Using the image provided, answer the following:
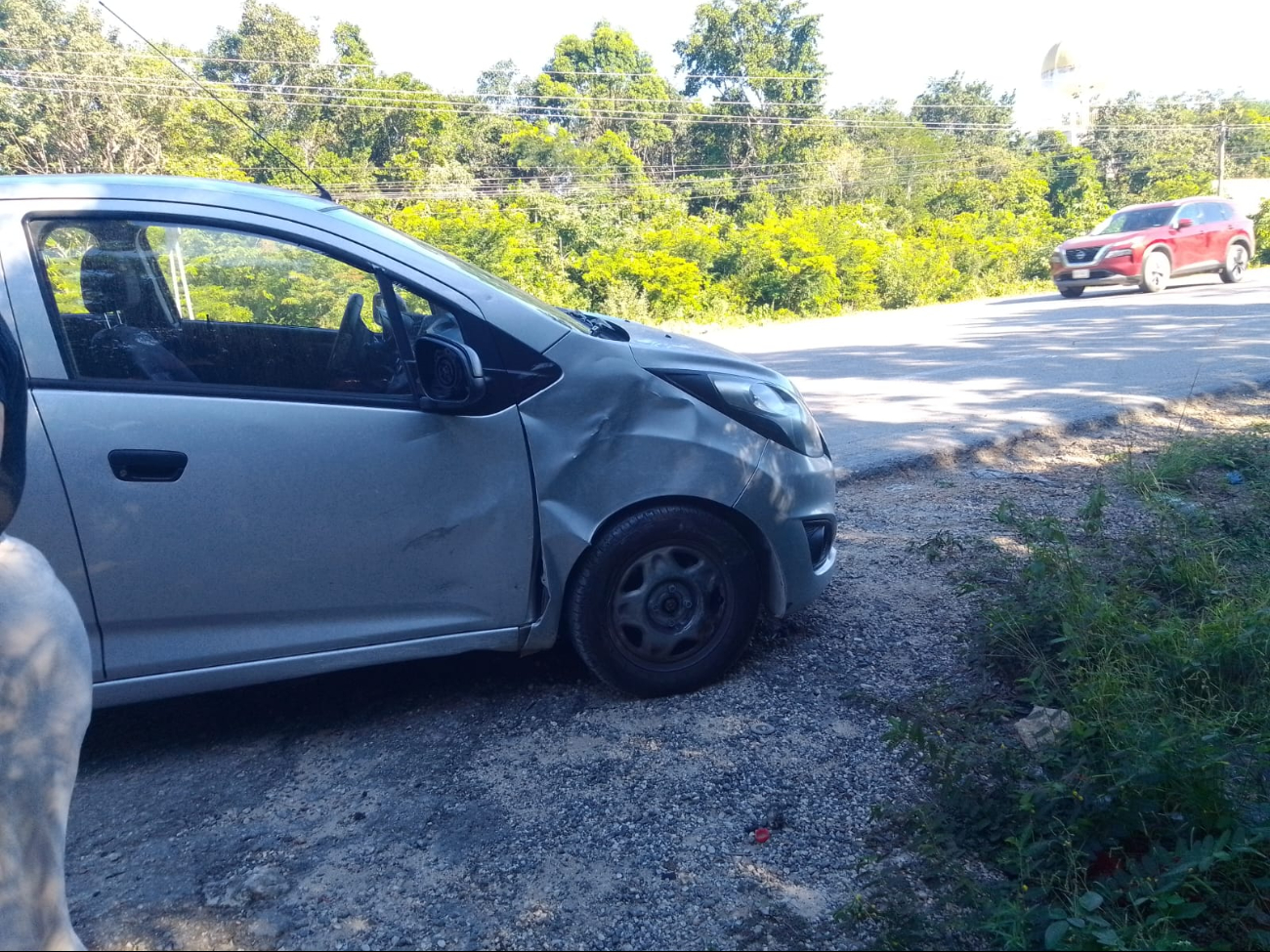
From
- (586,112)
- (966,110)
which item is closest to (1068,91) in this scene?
(966,110)

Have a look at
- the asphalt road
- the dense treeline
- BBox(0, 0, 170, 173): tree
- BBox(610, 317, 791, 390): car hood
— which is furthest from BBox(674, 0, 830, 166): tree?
BBox(610, 317, 791, 390): car hood

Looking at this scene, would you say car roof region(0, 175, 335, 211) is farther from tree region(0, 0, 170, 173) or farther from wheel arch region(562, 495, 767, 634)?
tree region(0, 0, 170, 173)

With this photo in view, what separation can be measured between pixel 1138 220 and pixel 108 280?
64.7 feet

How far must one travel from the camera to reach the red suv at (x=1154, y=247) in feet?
61.4

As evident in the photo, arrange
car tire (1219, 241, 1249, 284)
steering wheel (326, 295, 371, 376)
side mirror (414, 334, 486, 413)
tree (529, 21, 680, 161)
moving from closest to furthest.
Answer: side mirror (414, 334, 486, 413)
steering wheel (326, 295, 371, 376)
car tire (1219, 241, 1249, 284)
tree (529, 21, 680, 161)


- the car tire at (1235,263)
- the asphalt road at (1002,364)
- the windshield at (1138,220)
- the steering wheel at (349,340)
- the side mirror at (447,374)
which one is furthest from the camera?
the car tire at (1235,263)

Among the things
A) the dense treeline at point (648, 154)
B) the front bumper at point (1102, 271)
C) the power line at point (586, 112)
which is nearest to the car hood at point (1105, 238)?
the front bumper at point (1102, 271)

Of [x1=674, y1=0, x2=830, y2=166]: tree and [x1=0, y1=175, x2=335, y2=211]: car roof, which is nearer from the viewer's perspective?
[x1=0, y1=175, x2=335, y2=211]: car roof

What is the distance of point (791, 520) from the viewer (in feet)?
12.8

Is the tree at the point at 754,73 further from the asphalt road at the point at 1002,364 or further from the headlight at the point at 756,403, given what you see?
the headlight at the point at 756,403

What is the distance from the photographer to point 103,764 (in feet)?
11.4

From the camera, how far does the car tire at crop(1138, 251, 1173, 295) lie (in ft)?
61.5

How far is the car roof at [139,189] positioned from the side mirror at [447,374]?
0.70 meters

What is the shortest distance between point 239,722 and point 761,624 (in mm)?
2052
